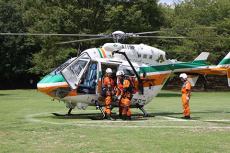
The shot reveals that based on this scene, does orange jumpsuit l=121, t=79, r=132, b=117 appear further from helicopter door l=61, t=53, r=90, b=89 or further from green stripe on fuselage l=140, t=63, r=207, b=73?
helicopter door l=61, t=53, r=90, b=89

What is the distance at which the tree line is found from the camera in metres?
46.2

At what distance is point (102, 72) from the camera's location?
19.0 m

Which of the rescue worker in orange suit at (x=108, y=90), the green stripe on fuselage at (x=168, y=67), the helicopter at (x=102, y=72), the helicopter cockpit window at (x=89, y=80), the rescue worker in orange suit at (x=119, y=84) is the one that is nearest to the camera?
the rescue worker in orange suit at (x=108, y=90)

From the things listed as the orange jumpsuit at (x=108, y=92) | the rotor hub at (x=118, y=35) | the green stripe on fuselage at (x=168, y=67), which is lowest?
the orange jumpsuit at (x=108, y=92)

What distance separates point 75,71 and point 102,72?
3.74ft

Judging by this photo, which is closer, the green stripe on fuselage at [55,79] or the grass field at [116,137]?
the grass field at [116,137]

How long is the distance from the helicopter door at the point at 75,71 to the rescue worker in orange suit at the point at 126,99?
1760mm

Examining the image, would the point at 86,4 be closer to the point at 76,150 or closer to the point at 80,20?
the point at 80,20

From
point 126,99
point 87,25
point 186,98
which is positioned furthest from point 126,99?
point 87,25

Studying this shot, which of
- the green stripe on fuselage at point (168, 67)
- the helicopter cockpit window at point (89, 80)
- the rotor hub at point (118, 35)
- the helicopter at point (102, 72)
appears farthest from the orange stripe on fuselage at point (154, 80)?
the helicopter cockpit window at point (89, 80)

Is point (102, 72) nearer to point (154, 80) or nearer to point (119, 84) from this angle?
point (119, 84)

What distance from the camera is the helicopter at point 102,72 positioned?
18.5 m

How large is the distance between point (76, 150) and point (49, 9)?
1547 inches

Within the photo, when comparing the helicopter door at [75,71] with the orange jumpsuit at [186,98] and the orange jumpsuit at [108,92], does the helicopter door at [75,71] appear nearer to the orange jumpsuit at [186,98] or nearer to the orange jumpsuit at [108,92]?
the orange jumpsuit at [108,92]
